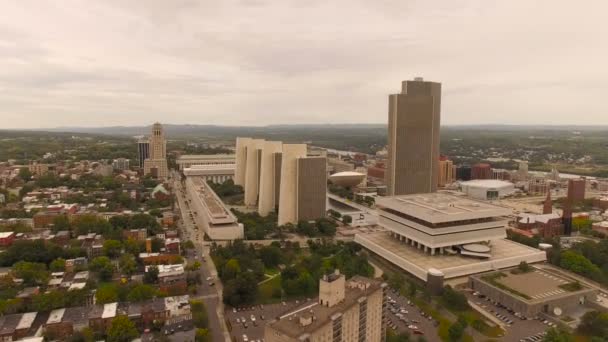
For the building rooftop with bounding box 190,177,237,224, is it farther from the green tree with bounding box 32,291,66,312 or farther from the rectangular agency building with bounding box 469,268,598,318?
the rectangular agency building with bounding box 469,268,598,318

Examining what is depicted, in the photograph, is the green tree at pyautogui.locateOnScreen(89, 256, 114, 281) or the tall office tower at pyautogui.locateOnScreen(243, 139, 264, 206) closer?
the green tree at pyautogui.locateOnScreen(89, 256, 114, 281)

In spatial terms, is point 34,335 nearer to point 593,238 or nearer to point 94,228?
point 94,228

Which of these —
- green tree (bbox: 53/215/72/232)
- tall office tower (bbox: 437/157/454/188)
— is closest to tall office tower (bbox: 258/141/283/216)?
green tree (bbox: 53/215/72/232)

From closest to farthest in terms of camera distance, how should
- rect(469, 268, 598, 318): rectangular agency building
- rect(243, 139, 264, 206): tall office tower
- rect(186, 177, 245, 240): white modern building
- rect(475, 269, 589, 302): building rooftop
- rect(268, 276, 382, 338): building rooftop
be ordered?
rect(268, 276, 382, 338): building rooftop
rect(469, 268, 598, 318): rectangular agency building
rect(475, 269, 589, 302): building rooftop
rect(186, 177, 245, 240): white modern building
rect(243, 139, 264, 206): tall office tower

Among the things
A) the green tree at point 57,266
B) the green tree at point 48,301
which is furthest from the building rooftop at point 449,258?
the green tree at point 57,266

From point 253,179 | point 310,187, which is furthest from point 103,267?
point 253,179

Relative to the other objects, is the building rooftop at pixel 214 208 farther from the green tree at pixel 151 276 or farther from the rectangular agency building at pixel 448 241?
the rectangular agency building at pixel 448 241
